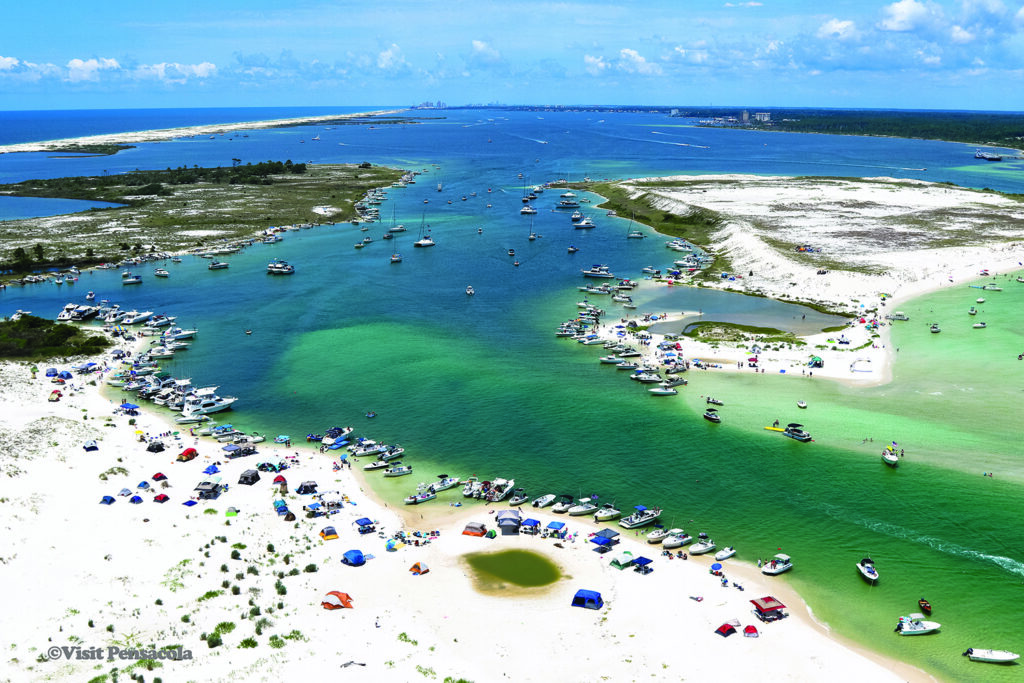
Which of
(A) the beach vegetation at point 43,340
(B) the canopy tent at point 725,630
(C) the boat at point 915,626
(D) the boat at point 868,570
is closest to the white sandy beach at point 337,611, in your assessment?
(B) the canopy tent at point 725,630

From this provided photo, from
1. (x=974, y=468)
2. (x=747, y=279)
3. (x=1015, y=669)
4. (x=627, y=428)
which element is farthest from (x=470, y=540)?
(x=747, y=279)

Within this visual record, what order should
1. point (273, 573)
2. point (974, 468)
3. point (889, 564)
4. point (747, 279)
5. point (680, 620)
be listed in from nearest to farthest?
1. point (680, 620)
2. point (273, 573)
3. point (889, 564)
4. point (974, 468)
5. point (747, 279)

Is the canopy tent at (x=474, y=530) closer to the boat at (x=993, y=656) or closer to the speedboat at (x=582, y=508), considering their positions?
the speedboat at (x=582, y=508)

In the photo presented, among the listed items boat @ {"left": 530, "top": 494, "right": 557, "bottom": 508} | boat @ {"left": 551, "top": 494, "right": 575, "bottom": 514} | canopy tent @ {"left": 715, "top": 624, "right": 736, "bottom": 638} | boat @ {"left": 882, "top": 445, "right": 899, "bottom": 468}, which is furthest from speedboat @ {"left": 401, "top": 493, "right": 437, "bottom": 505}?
boat @ {"left": 882, "top": 445, "right": 899, "bottom": 468}

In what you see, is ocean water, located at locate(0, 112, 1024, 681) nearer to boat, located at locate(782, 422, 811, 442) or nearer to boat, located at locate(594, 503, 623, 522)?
boat, located at locate(782, 422, 811, 442)

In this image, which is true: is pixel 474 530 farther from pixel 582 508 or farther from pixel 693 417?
pixel 693 417

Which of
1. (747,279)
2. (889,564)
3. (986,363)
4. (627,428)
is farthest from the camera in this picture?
(747,279)

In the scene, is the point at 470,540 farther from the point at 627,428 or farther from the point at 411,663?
the point at 627,428
